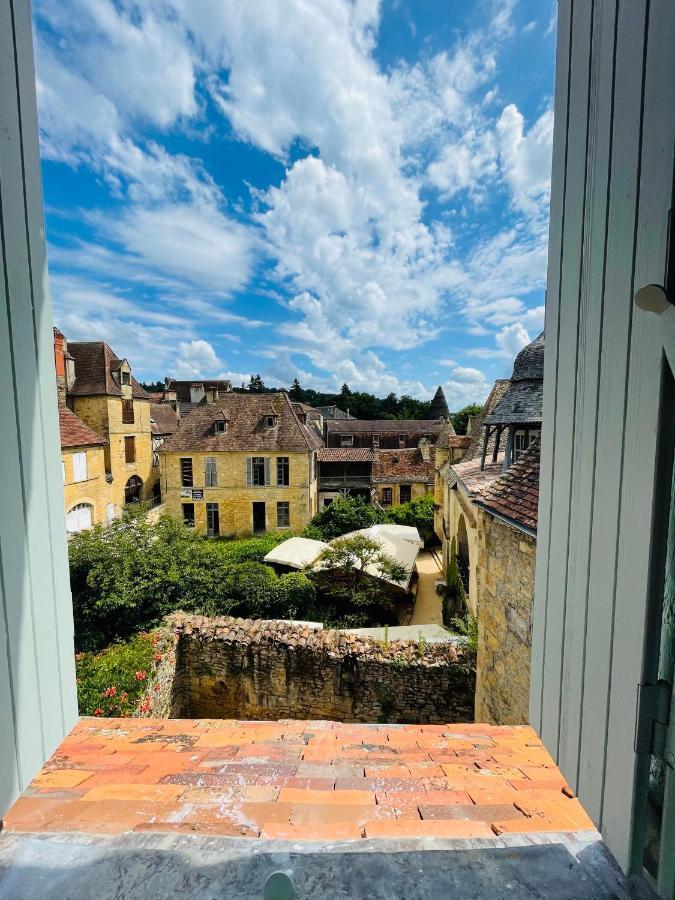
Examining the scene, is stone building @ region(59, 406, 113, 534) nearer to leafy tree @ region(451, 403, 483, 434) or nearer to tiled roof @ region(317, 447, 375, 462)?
tiled roof @ region(317, 447, 375, 462)

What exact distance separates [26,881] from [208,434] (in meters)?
19.4

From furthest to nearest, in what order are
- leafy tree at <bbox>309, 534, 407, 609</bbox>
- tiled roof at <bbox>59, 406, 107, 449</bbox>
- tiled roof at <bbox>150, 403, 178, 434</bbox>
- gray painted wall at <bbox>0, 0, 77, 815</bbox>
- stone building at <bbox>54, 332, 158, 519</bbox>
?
tiled roof at <bbox>150, 403, 178, 434</bbox>
stone building at <bbox>54, 332, 158, 519</bbox>
tiled roof at <bbox>59, 406, 107, 449</bbox>
leafy tree at <bbox>309, 534, 407, 609</bbox>
gray painted wall at <bbox>0, 0, 77, 815</bbox>

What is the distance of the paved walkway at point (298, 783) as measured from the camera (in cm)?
130

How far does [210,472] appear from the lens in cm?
1906

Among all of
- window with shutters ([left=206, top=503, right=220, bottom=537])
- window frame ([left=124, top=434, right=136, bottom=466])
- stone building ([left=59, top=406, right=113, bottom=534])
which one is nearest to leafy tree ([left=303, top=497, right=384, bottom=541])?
window with shutters ([left=206, top=503, right=220, bottom=537])

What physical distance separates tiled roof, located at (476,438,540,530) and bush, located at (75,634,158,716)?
5.19 metres

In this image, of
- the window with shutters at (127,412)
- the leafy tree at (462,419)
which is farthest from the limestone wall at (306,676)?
the leafy tree at (462,419)

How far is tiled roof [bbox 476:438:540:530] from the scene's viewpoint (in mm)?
4059

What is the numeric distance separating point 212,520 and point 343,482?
341 inches

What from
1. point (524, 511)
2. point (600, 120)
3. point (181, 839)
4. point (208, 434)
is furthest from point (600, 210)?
point (208, 434)

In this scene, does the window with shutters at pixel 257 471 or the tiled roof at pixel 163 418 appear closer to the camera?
the window with shutters at pixel 257 471

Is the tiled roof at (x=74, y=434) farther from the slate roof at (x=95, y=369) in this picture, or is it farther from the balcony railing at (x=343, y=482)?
the balcony railing at (x=343, y=482)

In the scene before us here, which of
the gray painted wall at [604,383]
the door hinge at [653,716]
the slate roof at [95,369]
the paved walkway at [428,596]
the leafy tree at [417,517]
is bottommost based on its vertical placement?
the paved walkway at [428,596]

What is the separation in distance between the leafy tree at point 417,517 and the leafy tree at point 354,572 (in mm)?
8394
